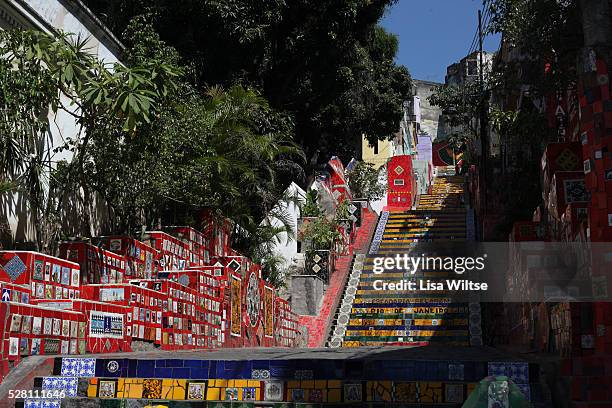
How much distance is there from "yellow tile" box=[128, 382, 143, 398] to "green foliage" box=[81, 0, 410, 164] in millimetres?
11332

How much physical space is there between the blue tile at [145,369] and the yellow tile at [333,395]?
1476 mm

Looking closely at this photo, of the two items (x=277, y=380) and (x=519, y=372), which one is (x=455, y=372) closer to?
(x=519, y=372)

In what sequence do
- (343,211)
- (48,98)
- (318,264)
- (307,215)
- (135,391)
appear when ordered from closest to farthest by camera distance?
(135,391)
(48,98)
(318,264)
(307,215)
(343,211)

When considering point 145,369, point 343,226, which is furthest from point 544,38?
point 343,226

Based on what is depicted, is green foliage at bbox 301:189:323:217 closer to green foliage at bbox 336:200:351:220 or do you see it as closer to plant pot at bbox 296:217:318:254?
plant pot at bbox 296:217:318:254

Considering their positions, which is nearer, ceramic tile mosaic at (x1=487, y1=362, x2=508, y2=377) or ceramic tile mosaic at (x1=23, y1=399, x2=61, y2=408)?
ceramic tile mosaic at (x1=487, y1=362, x2=508, y2=377)

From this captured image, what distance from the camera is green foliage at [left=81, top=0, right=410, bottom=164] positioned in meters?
16.9

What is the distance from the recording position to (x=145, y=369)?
6.46 meters

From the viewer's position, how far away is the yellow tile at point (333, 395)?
6.03 m

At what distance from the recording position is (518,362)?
19.8 ft

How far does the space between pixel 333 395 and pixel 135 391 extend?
1593 millimetres

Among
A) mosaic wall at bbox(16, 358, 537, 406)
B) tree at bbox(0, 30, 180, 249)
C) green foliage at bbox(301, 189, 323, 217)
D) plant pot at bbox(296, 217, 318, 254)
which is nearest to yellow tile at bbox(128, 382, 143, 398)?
mosaic wall at bbox(16, 358, 537, 406)

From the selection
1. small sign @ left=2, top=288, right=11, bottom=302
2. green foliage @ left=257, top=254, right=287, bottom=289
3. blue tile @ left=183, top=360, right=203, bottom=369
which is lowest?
blue tile @ left=183, top=360, right=203, bottom=369

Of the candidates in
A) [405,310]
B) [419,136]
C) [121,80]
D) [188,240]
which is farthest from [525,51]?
[419,136]
